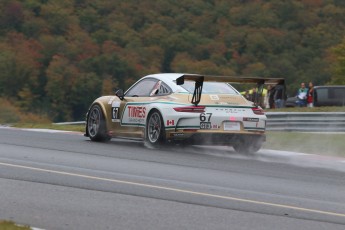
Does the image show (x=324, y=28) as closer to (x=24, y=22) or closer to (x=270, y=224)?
(x=24, y=22)

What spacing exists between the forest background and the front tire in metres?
65.7

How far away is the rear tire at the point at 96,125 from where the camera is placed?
54.7ft

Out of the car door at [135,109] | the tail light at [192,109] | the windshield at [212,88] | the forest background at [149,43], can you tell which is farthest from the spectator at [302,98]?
the forest background at [149,43]

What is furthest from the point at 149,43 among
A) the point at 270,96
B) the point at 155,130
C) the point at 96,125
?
the point at 155,130

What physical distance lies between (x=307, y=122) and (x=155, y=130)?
1289 centimetres

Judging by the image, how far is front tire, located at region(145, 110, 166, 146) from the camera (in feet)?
49.6

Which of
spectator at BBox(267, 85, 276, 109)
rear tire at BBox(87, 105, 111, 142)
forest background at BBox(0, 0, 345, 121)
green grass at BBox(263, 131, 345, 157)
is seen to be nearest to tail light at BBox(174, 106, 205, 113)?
rear tire at BBox(87, 105, 111, 142)

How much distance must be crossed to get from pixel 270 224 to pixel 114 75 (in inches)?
3211

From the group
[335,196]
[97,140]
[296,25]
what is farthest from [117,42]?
[335,196]

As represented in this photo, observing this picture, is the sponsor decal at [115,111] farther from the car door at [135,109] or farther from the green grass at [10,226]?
the green grass at [10,226]

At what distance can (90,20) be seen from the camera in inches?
3866

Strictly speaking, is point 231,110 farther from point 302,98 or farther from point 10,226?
point 302,98

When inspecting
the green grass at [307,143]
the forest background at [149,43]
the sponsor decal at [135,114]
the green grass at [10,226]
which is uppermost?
the forest background at [149,43]

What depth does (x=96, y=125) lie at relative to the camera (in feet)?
55.3
